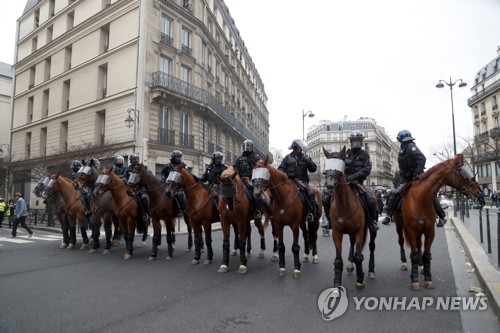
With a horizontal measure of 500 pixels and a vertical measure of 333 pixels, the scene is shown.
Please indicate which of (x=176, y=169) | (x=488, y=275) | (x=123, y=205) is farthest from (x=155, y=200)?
(x=488, y=275)

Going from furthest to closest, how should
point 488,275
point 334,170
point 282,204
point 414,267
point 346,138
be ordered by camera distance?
1. point 346,138
2. point 282,204
3. point 488,275
4. point 414,267
5. point 334,170

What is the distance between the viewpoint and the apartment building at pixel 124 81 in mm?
22609

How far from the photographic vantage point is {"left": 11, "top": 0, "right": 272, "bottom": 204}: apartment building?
890 inches

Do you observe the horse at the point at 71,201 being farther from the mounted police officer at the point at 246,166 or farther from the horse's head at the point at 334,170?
the horse's head at the point at 334,170

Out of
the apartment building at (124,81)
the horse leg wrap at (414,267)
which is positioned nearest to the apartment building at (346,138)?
the apartment building at (124,81)

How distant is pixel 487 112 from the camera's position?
48938 mm

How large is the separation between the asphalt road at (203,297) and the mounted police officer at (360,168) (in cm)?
127

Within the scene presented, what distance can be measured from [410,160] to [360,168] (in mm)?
927

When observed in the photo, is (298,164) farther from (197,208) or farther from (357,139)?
(197,208)

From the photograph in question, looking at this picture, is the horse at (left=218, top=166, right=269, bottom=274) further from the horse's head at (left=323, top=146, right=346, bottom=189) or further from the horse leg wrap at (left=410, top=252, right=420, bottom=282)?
the horse leg wrap at (left=410, top=252, right=420, bottom=282)

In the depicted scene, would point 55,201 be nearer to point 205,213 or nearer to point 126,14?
point 205,213

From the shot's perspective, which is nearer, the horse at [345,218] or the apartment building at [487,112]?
the horse at [345,218]

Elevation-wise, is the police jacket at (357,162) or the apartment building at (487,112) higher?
Answer: the apartment building at (487,112)

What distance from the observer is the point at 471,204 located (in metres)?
36.4
